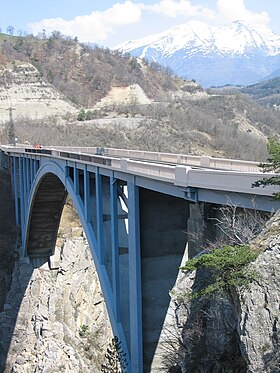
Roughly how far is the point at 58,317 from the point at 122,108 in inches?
2646

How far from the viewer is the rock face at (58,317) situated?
28219 mm

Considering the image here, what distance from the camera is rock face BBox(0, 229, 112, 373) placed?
28219 millimetres

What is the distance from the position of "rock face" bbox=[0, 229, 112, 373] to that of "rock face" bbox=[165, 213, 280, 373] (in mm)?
19036

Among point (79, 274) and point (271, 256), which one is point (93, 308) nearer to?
point (79, 274)

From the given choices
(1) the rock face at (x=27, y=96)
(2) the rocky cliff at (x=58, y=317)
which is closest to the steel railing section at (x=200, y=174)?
(2) the rocky cliff at (x=58, y=317)

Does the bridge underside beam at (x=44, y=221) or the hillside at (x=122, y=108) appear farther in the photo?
the hillside at (x=122, y=108)

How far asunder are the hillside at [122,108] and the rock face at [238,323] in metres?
56.5

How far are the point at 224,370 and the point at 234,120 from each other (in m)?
95.0

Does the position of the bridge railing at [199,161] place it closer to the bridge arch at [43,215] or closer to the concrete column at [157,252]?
the concrete column at [157,252]

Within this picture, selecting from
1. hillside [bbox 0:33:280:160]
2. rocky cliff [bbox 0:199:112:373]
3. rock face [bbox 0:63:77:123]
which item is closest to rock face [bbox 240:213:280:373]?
rocky cliff [bbox 0:199:112:373]

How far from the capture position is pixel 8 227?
4016cm

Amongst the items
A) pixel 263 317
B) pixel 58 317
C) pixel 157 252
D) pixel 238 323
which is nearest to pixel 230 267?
pixel 238 323

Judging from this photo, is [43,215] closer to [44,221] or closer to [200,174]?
[44,221]

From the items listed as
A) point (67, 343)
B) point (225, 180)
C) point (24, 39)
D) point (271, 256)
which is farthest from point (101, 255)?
point (24, 39)
